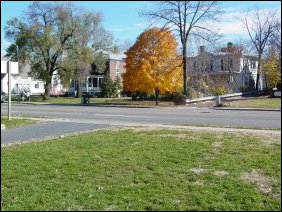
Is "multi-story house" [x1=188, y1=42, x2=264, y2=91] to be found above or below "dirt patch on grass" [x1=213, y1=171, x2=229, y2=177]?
above

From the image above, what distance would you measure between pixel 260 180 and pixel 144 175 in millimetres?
1816

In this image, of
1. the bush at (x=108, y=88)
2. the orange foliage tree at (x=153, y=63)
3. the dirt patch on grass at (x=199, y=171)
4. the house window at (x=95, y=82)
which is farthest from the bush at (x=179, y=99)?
the house window at (x=95, y=82)

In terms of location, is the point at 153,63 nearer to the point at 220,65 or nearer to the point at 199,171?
the point at 220,65

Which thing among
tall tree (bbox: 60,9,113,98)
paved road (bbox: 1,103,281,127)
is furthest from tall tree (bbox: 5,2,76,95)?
paved road (bbox: 1,103,281,127)

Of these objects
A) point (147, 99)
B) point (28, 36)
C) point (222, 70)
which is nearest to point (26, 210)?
point (147, 99)

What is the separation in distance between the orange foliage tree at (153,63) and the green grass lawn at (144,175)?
19.8 meters

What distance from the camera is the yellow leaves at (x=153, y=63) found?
2902 centimetres

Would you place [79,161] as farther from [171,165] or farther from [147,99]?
[147,99]

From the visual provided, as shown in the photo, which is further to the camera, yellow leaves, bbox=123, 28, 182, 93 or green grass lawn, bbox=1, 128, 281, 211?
yellow leaves, bbox=123, 28, 182, 93

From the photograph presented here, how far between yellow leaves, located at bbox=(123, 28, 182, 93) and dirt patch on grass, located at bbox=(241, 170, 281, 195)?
2311 cm

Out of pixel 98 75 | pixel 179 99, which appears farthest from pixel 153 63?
pixel 98 75

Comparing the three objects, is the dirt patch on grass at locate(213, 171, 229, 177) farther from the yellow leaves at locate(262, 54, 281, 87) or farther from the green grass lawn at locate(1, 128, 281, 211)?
the yellow leaves at locate(262, 54, 281, 87)

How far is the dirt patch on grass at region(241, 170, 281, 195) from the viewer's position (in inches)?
203

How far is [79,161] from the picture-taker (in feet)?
22.9
